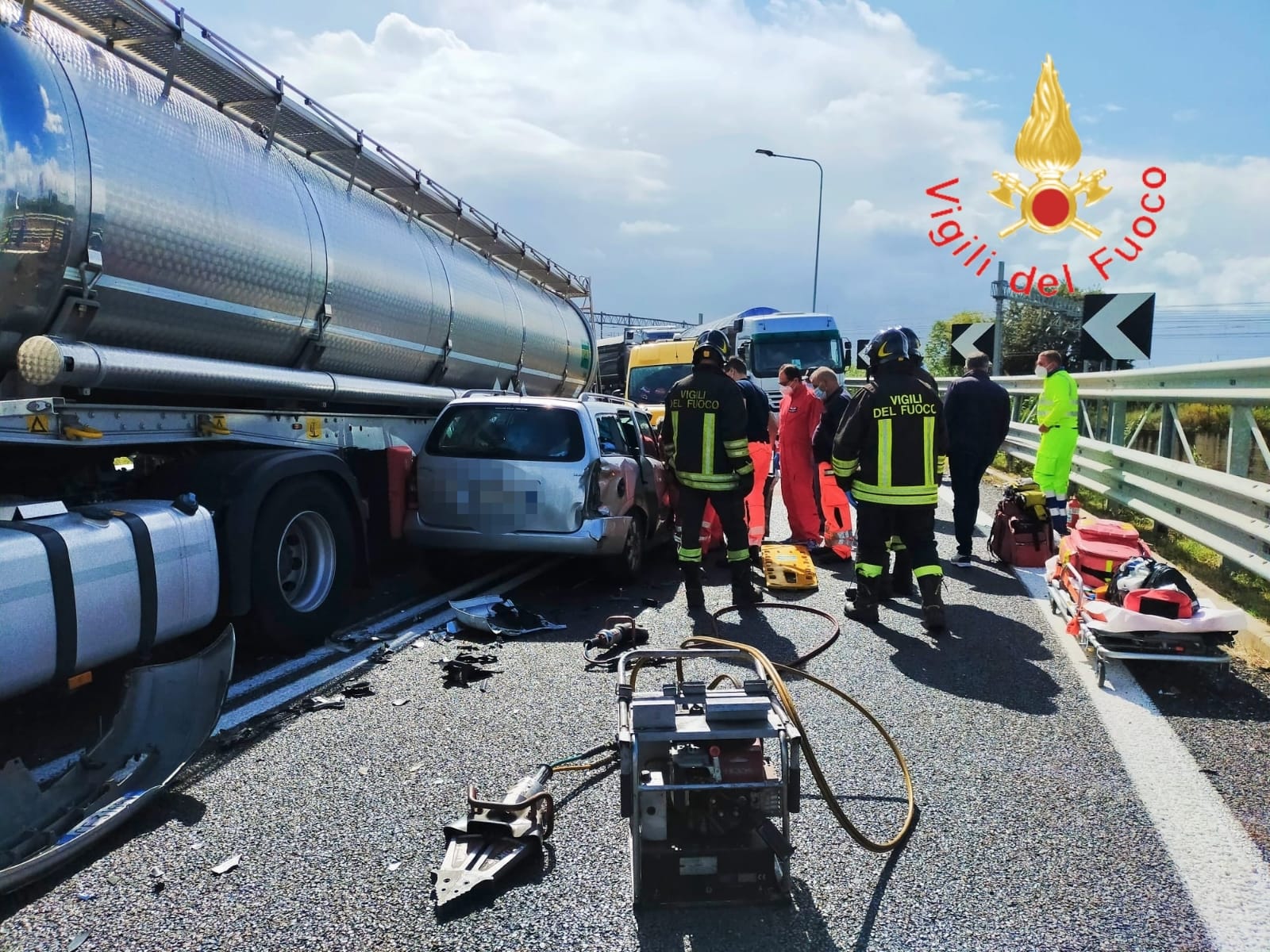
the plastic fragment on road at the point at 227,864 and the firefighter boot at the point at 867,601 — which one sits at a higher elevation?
the firefighter boot at the point at 867,601

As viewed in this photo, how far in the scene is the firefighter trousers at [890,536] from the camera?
6246mm

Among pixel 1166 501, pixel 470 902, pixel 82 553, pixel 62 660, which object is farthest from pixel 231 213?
pixel 1166 501

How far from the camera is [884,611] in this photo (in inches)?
260

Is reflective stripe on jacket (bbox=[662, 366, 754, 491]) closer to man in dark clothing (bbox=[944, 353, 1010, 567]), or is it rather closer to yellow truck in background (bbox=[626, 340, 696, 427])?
man in dark clothing (bbox=[944, 353, 1010, 567])

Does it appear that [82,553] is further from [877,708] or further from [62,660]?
[877,708]

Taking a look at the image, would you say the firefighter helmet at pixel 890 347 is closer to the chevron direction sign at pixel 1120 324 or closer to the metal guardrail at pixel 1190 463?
the metal guardrail at pixel 1190 463

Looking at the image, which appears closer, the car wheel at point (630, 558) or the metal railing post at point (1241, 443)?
the metal railing post at point (1241, 443)

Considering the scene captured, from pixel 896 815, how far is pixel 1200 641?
2396mm

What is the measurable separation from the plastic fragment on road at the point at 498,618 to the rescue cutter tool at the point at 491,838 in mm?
2634

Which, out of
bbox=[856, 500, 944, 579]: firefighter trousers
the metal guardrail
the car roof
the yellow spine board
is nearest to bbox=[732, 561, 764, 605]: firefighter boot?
the yellow spine board

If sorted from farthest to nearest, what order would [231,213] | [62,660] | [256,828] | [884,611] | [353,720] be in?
[884,611], [231,213], [353,720], [62,660], [256,828]

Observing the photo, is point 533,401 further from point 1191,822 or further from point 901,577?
point 1191,822

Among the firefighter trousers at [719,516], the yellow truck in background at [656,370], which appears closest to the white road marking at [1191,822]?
the firefighter trousers at [719,516]

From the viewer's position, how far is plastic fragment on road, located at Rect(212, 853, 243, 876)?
305 cm
